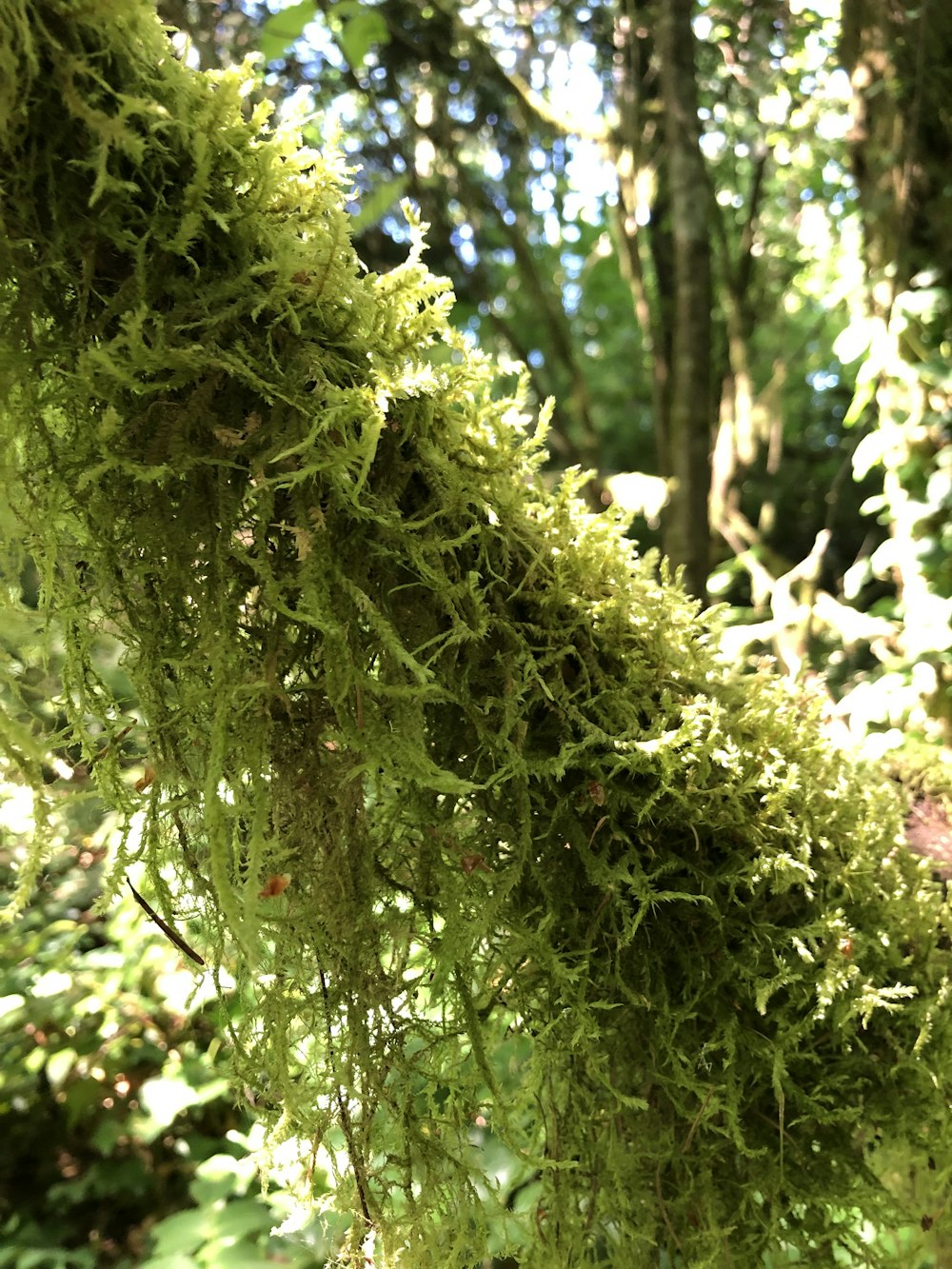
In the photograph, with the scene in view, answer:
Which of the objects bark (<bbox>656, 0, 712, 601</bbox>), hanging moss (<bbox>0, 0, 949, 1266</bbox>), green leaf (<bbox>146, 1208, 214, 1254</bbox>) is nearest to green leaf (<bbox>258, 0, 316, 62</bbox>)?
hanging moss (<bbox>0, 0, 949, 1266</bbox>)

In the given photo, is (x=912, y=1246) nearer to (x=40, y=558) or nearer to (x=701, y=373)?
(x=40, y=558)

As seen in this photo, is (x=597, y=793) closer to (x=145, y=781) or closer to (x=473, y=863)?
(x=473, y=863)

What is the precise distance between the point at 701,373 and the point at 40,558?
6.39ft

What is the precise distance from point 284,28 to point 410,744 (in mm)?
1335

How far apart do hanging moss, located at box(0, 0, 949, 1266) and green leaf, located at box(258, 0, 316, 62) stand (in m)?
0.81

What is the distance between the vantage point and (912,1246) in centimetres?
77

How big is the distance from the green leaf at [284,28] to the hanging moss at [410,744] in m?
0.81

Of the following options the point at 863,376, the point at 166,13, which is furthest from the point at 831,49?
the point at 166,13

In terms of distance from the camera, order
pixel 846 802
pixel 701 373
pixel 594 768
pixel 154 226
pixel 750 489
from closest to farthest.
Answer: pixel 154 226 → pixel 594 768 → pixel 846 802 → pixel 701 373 → pixel 750 489

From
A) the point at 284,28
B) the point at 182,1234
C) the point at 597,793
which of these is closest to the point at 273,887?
the point at 597,793

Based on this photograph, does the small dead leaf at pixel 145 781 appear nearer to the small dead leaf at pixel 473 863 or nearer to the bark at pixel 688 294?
the small dead leaf at pixel 473 863

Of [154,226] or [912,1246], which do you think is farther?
[912,1246]

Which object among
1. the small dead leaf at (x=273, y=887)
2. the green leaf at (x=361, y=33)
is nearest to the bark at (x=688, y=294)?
the green leaf at (x=361, y=33)

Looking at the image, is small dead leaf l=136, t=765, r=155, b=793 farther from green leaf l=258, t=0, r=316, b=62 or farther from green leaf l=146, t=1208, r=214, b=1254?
green leaf l=258, t=0, r=316, b=62
